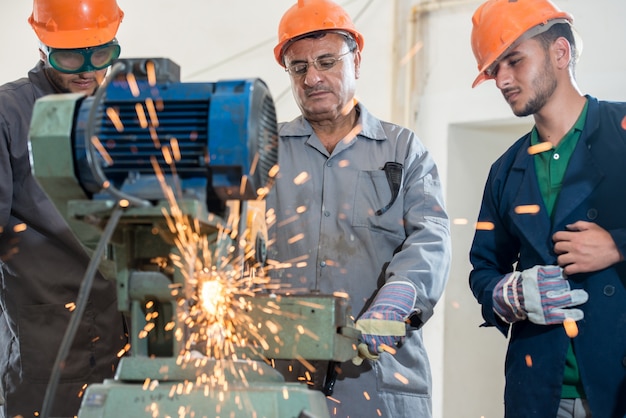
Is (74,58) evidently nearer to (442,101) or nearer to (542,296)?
(542,296)

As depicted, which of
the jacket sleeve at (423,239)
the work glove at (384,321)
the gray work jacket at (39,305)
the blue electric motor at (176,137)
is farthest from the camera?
the gray work jacket at (39,305)

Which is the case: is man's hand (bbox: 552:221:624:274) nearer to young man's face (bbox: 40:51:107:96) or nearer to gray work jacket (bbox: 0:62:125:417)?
gray work jacket (bbox: 0:62:125:417)

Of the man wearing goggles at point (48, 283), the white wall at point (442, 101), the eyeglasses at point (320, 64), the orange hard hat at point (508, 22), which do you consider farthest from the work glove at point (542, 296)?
the white wall at point (442, 101)

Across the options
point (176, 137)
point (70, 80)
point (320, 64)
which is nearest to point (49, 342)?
point (70, 80)

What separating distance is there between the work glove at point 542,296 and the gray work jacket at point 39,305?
115 centimetres

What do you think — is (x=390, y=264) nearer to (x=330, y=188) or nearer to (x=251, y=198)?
(x=330, y=188)

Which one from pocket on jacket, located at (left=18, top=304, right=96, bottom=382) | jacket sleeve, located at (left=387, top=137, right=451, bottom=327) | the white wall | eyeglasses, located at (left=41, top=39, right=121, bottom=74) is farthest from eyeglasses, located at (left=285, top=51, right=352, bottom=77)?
the white wall

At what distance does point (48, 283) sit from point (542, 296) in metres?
1.43

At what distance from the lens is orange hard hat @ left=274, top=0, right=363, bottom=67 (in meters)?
2.47

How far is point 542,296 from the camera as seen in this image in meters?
2.00

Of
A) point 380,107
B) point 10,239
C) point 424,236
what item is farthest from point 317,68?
point 380,107

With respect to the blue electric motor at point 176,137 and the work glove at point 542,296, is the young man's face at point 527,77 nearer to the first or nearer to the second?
the work glove at point 542,296

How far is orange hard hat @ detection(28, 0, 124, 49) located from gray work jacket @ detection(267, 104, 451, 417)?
0.66 meters

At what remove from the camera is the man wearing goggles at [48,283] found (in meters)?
2.43
